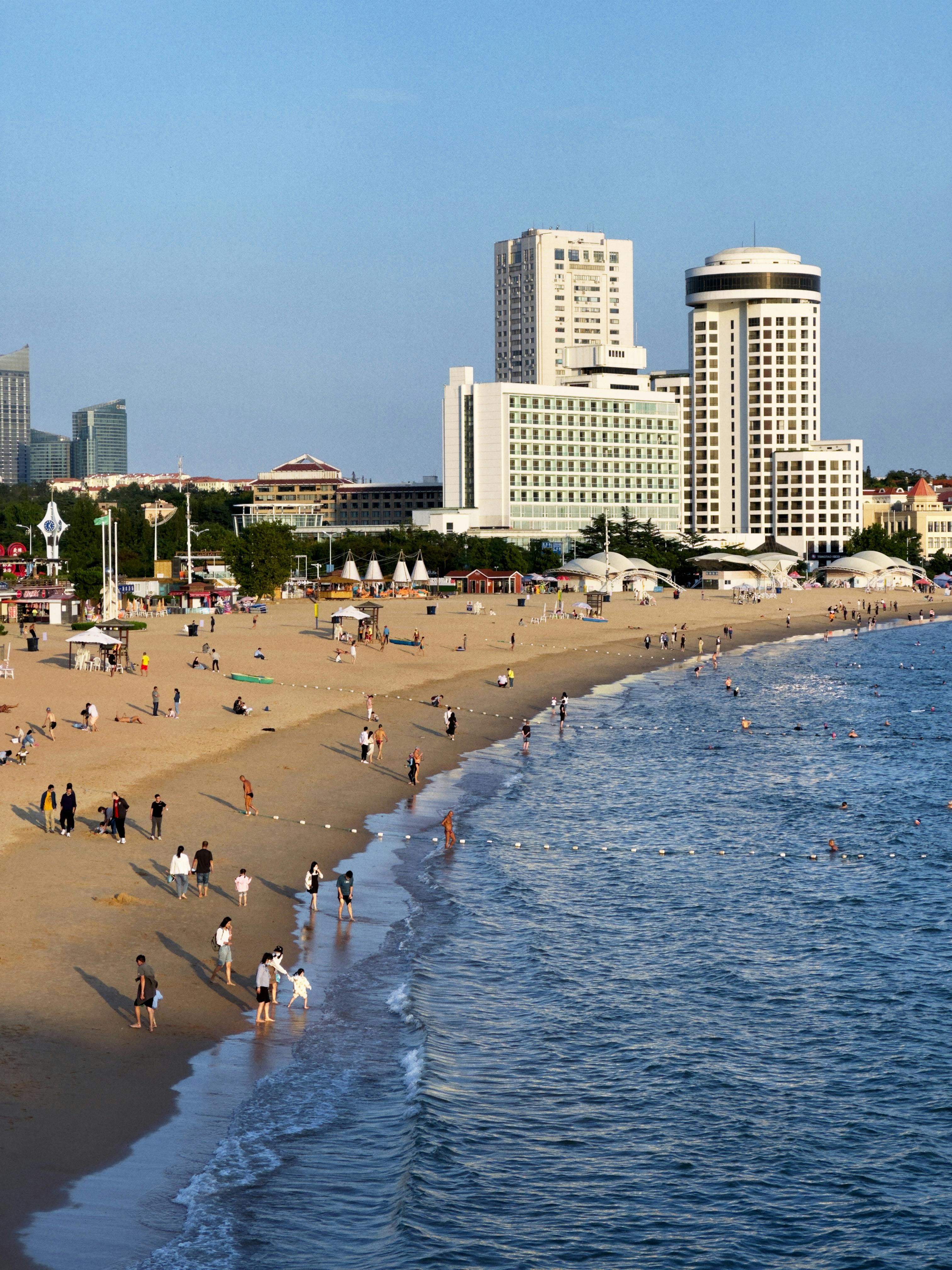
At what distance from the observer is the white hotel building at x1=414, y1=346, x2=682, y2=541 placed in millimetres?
186250

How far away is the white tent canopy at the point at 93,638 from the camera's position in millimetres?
55500

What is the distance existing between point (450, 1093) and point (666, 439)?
184 m

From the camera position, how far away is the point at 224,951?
77.5 feet

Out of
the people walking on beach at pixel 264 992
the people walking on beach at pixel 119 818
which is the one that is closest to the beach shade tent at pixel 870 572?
the people walking on beach at pixel 119 818

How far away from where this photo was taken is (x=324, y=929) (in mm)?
27594

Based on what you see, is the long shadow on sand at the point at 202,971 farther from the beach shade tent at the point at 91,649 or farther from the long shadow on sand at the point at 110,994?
the beach shade tent at the point at 91,649

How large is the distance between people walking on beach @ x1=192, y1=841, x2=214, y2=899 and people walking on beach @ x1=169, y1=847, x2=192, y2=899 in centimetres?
25

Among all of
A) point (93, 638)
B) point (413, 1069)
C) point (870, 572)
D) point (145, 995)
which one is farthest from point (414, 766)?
point (870, 572)

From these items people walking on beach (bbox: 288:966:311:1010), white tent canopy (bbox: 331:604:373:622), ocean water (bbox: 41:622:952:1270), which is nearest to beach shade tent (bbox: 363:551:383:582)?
white tent canopy (bbox: 331:604:373:622)

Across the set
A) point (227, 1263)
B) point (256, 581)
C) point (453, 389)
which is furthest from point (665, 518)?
point (227, 1263)

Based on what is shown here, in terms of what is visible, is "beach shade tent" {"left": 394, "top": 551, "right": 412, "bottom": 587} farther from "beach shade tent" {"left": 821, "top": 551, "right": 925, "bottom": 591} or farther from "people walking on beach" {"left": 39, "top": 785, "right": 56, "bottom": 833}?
"people walking on beach" {"left": 39, "top": 785, "right": 56, "bottom": 833}

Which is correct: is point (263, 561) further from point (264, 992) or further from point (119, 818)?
point (264, 992)

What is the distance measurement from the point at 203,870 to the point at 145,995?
6794 millimetres

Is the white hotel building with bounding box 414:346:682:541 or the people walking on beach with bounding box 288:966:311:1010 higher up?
the white hotel building with bounding box 414:346:682:541
